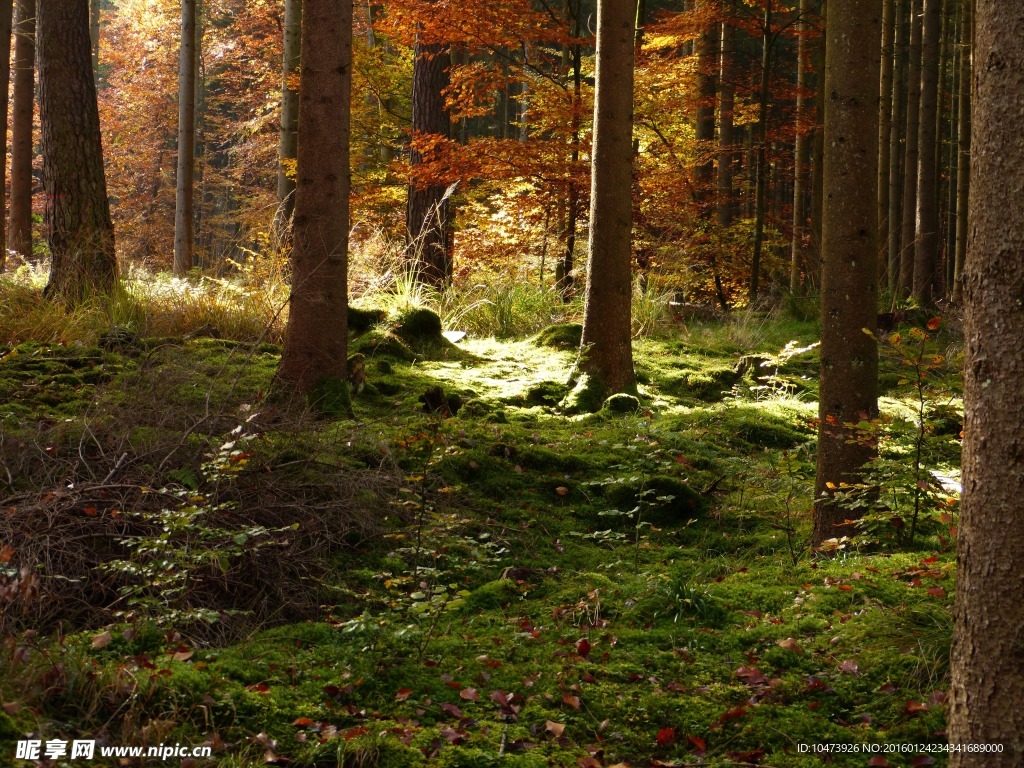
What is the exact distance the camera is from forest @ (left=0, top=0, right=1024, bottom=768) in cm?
210

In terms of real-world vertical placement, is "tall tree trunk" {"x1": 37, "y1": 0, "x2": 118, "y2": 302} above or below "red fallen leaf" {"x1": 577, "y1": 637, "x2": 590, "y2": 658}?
above

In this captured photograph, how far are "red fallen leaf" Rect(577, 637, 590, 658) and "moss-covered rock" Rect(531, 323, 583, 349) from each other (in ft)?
17.8

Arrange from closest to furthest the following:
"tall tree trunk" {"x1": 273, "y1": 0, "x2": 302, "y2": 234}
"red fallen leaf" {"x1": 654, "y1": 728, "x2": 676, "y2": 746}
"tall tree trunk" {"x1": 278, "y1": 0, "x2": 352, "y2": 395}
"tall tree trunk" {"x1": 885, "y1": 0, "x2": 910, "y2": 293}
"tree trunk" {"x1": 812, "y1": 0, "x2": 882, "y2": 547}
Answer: "red fallen leaf" {"x1": 654, "y1": 728, "x2": 676, "y2": 746}, "tree trunk" {"x1": 812, "y1": 0, "x2": 882, "y2": 547}, "tall tree trunk" {"x1": 278, "y1": 0, "x2": 352, "y2": 395}, "tall tree trunk" {"x1": 273, "y1": 0, "x2": 302, "y2": 234}, "tall tree trunk" {"x1": 885, "y1": 0, "x2": 910, "y2": 293}

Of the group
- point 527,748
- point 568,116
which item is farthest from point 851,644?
point 568,116

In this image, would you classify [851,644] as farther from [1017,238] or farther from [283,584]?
[283,584]

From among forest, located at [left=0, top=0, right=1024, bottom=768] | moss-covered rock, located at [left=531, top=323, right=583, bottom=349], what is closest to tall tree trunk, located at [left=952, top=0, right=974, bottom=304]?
forest, located at [left=0, top=0, right=1024, bottom=768]

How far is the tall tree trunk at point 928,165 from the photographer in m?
12.9

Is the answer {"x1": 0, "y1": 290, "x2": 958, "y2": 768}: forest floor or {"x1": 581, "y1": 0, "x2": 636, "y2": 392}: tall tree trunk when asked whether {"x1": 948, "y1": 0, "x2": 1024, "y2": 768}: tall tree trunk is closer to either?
{"x1": 0, "y1": 290, "x2": 958, "y2": 768}: forest floor

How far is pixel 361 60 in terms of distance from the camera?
14.0 metres

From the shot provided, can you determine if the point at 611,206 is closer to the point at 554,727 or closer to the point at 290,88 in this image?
the point at 554,727

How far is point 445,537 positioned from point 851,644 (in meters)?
1.63

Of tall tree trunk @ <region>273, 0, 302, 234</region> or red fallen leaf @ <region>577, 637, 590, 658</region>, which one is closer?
red fallen leaf @ <region>577, 637, 590, 658</region>

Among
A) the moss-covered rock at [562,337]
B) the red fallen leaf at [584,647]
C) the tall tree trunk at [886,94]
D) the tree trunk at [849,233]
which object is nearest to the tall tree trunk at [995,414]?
the red fallen leaf at [584,647]

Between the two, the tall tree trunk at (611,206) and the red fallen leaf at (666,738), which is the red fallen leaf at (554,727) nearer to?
the red fallen leaf at (666,738)
